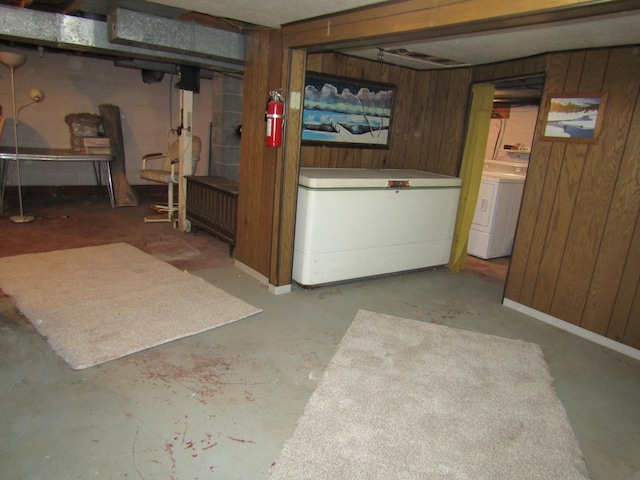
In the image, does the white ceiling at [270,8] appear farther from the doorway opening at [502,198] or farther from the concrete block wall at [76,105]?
the concrete block wall at [76,105]

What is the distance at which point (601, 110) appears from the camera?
10.2ft

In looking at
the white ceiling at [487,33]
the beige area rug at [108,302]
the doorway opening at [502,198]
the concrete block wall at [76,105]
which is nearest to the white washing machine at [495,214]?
the doorway opening at [502,198]

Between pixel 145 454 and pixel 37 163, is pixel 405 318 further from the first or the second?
pixel 37 163

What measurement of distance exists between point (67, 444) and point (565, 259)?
135 inches

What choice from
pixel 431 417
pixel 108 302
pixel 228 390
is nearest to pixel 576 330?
pixel 431 417

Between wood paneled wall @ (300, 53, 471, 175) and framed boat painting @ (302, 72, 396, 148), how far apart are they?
78 mm

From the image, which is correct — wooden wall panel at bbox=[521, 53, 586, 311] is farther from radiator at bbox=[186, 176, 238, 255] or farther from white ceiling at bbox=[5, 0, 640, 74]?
radiator at bbox=[186, 176, 238, 255]

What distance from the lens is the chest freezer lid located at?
3.57 metres

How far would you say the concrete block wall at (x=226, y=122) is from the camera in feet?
19.2

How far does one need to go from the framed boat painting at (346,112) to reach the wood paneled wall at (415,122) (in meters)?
0.08

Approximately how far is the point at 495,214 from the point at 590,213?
1737 millimetres

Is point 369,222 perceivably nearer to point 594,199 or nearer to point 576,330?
point 594,199

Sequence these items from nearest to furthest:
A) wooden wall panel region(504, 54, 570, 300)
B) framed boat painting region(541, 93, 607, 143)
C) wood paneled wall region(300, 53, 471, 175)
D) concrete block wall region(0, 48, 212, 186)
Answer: framed boat painting region(541, 93, 607, 143) → wooden wall panel region(504, 54, 570, 300) → wood paneled wall region(300, 53, 471, 175) → concrete block wall region(0, 48, 212, 186)

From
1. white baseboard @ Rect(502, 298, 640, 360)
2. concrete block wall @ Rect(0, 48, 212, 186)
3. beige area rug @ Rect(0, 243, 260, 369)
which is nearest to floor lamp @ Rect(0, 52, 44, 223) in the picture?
concrete block wall @ Rect(0, 48, 212, 186)
